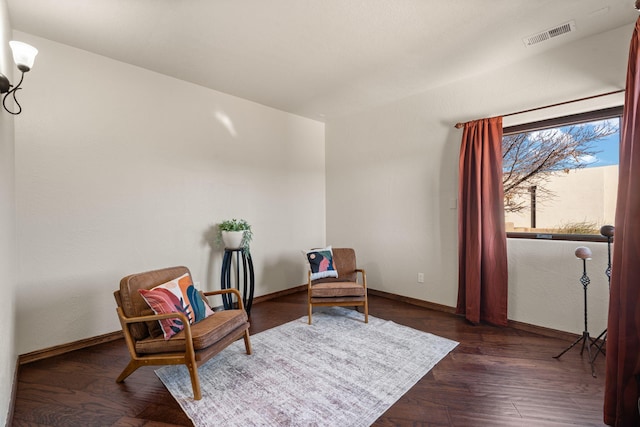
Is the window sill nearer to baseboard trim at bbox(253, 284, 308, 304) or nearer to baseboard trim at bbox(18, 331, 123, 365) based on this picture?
baseboard trim at bbox(253, 284, 308, 304)

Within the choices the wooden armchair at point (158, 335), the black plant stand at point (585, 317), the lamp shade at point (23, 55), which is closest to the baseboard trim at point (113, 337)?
the black plant stand at point (585, 317)

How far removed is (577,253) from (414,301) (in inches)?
78.7

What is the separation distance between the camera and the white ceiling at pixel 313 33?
2.28 metres

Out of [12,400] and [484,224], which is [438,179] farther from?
[12,400]

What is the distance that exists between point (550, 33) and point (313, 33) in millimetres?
2097

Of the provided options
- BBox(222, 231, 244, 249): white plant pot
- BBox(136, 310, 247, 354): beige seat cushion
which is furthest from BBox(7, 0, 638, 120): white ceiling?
BBox(136, 310, 247, 354): beige seat cushion

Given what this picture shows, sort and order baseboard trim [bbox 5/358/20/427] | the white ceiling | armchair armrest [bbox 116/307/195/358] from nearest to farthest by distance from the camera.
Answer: baseboard trim [bbox 5/358/20/427], armchair armrest [bbox 116/307/195/358], the white ceiling

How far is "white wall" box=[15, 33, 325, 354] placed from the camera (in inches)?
105

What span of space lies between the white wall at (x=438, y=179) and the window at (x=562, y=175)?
15cm

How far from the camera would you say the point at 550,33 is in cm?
265

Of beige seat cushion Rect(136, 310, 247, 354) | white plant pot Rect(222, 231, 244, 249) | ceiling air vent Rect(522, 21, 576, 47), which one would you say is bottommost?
beige seat cushion Rect(136, 310, 247, 354)

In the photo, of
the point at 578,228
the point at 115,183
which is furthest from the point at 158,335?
the point at 578,228

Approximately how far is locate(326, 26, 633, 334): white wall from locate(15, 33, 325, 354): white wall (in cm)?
132

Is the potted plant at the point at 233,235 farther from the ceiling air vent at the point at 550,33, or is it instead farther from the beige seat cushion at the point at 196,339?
the ceiling air vent at the point at 550,33
